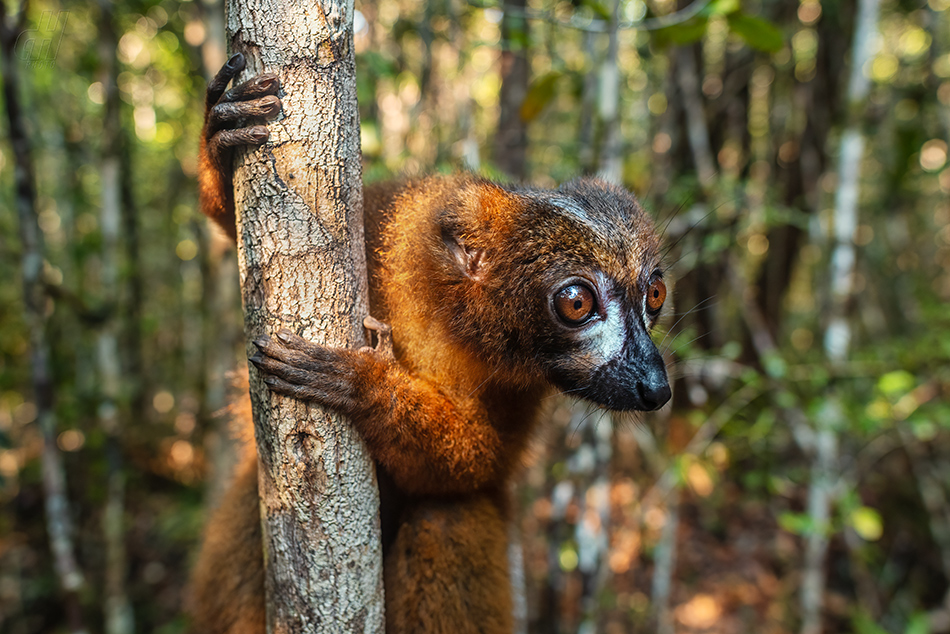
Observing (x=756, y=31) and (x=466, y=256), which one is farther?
(x=756, y=31)

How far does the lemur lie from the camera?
236 cm

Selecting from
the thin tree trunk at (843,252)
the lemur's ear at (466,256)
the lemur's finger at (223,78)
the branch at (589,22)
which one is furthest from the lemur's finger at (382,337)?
the thin tree trunk at (843,252)

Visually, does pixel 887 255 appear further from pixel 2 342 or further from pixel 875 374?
pixel 2 342

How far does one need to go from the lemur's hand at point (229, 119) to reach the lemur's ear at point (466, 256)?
92 centimetres

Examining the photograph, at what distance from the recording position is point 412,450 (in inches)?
87.0

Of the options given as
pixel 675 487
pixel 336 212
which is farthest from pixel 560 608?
pixel 336 212

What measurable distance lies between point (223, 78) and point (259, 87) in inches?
11.4

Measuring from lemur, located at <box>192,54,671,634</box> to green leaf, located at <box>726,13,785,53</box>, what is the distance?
1.30 meters

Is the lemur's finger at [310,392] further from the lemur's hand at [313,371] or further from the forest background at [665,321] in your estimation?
the forest background at [665,321]

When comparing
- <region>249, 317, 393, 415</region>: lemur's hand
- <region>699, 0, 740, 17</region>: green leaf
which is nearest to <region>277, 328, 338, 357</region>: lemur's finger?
<region>249, 317, 393, 415</region>: lemur's hand

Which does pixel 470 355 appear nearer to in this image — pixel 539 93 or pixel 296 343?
pixel 296 343

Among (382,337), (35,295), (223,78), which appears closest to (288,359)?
(382,337)

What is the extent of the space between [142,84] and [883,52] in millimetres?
11124

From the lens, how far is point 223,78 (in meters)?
1.84
